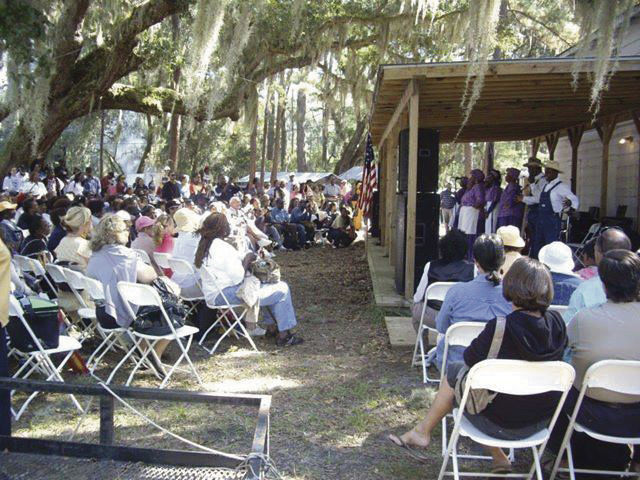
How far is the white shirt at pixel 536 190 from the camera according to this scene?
828 centimetres

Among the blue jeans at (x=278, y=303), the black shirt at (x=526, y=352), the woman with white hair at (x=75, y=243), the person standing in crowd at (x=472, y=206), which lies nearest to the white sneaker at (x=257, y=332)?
the blue jeans at (x=278, y=303)

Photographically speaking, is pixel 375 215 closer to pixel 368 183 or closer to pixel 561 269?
pixel 368 183

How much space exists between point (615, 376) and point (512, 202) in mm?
6422

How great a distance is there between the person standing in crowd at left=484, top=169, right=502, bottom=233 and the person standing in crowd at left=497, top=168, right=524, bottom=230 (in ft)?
0.64

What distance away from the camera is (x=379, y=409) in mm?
4156

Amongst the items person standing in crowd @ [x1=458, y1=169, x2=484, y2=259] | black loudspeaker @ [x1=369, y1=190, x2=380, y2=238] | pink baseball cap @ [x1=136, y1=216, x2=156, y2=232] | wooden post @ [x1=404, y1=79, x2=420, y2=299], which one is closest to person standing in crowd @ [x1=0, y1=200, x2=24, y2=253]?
pink baseball cap @ [x1=136, y1=216, x2=156, y2=232]

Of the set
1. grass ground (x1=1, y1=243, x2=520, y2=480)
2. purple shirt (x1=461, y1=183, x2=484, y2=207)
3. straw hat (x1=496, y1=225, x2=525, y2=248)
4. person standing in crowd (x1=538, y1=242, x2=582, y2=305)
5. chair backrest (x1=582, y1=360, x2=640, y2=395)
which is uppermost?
purple shirt (x1=461, y1=183, x2=484, y2=207)

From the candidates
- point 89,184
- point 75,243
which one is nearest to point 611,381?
point 75,243

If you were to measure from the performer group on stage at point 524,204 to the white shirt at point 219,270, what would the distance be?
378cm

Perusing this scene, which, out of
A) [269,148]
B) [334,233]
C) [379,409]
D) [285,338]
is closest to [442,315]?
[379,409]

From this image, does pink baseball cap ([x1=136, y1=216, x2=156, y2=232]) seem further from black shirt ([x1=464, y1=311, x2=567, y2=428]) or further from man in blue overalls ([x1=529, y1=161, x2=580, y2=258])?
man in blue overalls ([x1=529, y1=161, x2=580, y2=258])

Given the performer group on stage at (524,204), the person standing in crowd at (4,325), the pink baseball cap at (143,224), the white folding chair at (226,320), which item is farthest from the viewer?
the performer group on stage at (524,204)

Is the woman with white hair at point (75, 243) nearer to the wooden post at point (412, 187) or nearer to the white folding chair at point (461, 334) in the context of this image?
the wooden post at point (412, 187)

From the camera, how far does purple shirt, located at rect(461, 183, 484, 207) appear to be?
939 cm
